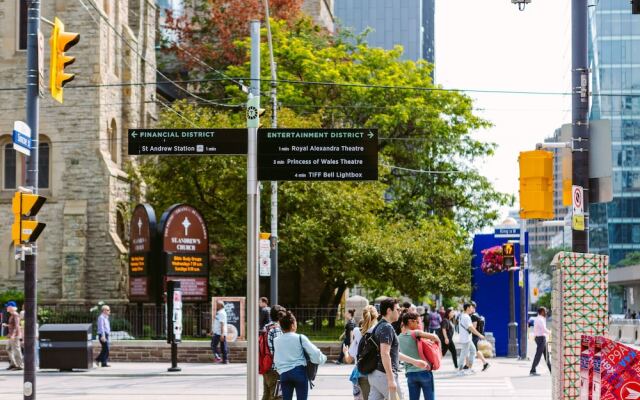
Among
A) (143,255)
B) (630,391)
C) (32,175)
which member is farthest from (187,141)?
(143,255)

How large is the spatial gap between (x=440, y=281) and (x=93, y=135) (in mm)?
14847

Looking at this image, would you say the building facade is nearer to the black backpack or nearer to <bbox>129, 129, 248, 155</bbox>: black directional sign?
the black backpack

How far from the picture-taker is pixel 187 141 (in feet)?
37.9

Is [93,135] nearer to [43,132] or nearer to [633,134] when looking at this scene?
[43,132]

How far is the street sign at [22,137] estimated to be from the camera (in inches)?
640

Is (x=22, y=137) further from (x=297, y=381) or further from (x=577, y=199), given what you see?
(x=577, y=199)

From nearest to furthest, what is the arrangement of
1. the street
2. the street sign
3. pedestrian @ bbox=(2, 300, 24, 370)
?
the street sign, the street, pedestrian @ bbox=(2, 300, 24, 370)

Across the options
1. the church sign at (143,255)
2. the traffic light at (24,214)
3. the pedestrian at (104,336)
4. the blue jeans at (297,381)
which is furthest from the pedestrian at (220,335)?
the blue jeans at (297,381)

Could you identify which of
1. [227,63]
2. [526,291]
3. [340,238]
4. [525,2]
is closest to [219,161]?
[340,238]

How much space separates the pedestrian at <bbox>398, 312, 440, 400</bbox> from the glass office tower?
8667cm

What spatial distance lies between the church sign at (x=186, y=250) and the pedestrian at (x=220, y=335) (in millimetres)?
2810

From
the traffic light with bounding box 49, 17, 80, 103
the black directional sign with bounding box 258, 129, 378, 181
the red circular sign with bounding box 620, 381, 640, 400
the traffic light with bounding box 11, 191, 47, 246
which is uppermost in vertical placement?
the traffic light with bounding box 49, 17, 80, 103

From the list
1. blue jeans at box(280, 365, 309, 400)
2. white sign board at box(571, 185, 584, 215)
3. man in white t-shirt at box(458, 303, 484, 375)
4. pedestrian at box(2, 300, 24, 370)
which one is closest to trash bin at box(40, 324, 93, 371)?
pedestrian at box(2, 300, 24, 370)

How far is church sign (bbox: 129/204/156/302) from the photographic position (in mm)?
34219
